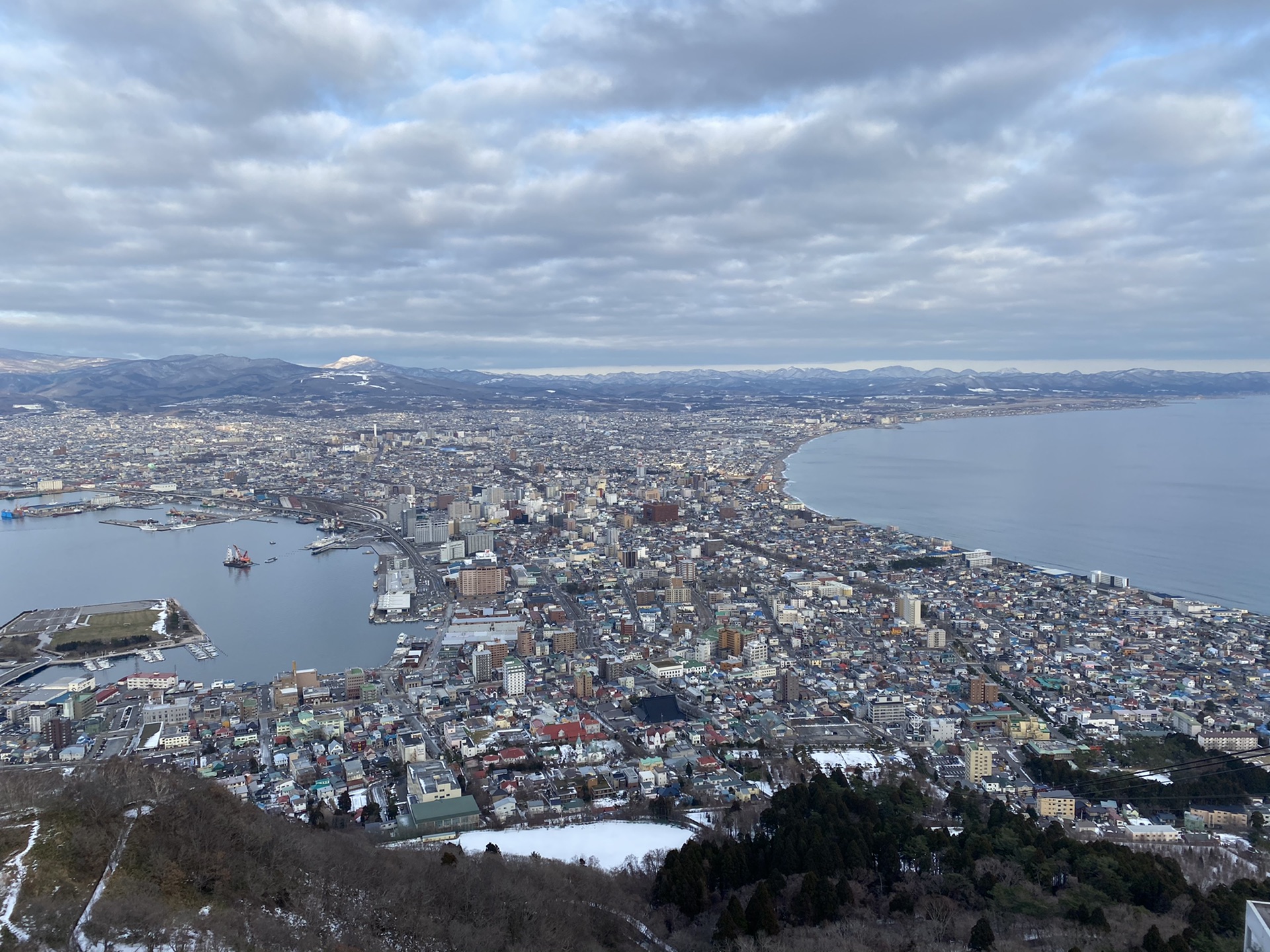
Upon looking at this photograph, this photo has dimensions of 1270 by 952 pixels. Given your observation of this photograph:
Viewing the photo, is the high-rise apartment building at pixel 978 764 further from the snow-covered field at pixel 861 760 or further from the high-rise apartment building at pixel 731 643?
the high-rise apartment building at pixel 731 643

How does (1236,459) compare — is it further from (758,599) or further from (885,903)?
(885,903)

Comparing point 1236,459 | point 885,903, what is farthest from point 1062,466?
point 885,903

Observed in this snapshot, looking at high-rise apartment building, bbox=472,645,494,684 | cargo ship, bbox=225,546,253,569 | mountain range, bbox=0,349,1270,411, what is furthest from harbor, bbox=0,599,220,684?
mountain range, bbox=0,349,1270,411

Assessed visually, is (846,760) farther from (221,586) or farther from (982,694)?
(221,586)

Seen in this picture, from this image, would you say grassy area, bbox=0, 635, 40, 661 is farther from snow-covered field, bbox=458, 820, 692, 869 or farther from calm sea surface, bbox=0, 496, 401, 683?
snow-covered field, bbox=458, 820, 692, 869

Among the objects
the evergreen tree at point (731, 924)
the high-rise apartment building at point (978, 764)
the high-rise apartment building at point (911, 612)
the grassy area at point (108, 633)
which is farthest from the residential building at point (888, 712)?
the grassy area at point (108, 633)

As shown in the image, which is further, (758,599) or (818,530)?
(818,530)
